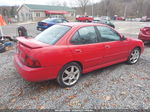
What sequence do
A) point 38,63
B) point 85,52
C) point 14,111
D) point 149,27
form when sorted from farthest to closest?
→ point 149,27 < point 85,52 < point 38,63 < point 14,111

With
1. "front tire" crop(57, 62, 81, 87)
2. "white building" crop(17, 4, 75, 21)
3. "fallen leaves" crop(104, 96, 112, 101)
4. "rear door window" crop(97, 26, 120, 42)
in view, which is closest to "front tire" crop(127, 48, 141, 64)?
"rear door window" crop(97, 26, 120, 42)

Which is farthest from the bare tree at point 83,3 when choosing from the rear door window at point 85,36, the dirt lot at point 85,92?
the dirt lot at point 85,92

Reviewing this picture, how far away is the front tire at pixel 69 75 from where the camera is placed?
2.81m

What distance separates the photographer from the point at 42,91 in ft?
9.34

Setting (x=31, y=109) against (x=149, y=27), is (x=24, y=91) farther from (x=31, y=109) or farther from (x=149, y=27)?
(x=149, y=27)

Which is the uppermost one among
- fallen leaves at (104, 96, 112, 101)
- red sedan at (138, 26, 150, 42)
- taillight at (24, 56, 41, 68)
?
red sedan at (138, 26, 150, 42)

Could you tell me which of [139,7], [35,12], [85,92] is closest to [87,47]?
[85,92]

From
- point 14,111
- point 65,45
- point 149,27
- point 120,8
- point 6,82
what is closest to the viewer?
point 14,111

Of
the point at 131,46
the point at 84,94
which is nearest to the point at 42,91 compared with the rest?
the point at 84,94

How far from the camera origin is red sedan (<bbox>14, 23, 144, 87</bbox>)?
97.5 inches

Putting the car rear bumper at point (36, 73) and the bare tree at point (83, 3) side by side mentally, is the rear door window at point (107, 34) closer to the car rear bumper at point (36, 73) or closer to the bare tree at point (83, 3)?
the car rear bumper at point (36, 73)

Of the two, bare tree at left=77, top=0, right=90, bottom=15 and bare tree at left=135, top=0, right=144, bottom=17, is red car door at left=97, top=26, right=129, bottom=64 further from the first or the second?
bare tree at left=135, top=0, right=144, bottom=17

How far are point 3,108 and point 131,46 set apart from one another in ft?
12.9

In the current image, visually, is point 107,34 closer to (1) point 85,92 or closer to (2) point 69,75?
(2) point 69,75
